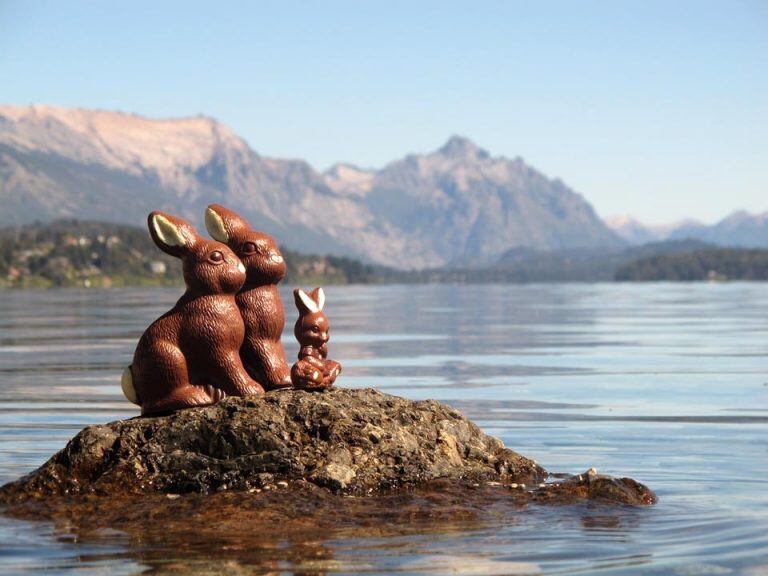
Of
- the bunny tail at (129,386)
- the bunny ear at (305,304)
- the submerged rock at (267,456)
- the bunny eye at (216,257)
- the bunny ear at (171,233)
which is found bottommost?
the submerged rock at (267,456)

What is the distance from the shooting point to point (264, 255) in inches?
556

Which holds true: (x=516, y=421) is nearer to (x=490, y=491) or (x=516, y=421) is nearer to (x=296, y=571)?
(x=490, y=491)

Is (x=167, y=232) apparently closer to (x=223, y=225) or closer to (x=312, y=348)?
(x=223, y=225)

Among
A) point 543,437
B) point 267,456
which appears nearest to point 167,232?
point 267,456

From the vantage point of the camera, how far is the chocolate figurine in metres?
13.4

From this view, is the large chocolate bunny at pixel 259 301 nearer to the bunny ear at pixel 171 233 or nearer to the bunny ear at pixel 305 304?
the bunny ear at pixel 305 304

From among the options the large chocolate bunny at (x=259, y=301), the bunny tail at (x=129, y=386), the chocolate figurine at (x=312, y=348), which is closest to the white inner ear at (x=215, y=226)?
the large chocolate bunny at (x=259, y=301)

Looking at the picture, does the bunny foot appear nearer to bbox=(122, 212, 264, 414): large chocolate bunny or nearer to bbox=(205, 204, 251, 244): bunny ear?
bbox=(122, 212, 264, 414): large chocolate bunny

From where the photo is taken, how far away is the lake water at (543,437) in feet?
33.8

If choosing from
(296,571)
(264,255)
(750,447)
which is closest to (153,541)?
(296,571)

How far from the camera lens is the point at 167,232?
45.2 ft

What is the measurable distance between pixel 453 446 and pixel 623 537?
2631 millimetres

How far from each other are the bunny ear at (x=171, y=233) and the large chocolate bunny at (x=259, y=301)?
39 cm

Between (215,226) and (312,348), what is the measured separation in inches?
74.3
